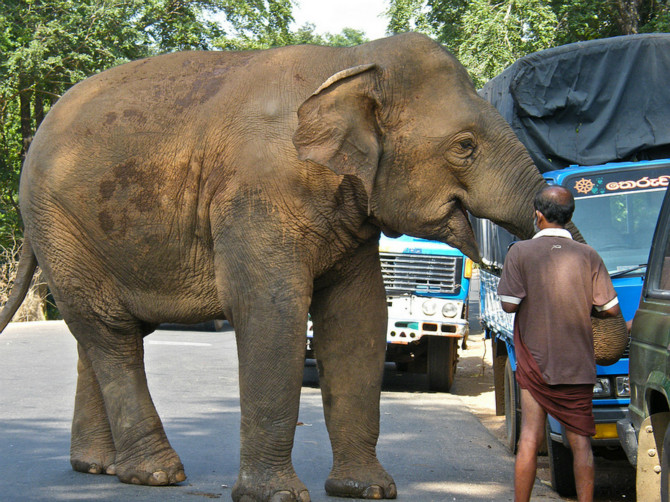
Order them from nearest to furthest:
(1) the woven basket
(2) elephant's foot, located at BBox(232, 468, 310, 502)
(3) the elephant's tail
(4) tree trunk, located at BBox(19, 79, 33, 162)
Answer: (1) the woven basket
(2) elephant's foot, located at BBox(232, 468, 310, 502)
(3) the elephant's tail
(4) tree trunk, located at BBox(19, 79, 33, 162)

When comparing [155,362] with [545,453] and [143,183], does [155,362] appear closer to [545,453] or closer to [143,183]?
[545,453]

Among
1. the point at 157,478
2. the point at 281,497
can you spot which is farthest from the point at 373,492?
the point at 157,478

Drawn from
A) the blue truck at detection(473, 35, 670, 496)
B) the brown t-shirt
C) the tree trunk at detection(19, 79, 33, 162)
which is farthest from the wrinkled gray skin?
the tree trunk at detection(19, 79, 33, 162)

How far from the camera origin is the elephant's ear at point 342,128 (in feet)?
18.7

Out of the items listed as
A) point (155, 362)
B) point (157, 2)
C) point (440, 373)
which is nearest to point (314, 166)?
point (440, 373)

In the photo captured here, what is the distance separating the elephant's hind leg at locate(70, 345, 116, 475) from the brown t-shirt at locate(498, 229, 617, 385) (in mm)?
3192

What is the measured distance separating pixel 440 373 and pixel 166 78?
7.37 metres

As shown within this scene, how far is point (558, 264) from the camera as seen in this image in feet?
17.6

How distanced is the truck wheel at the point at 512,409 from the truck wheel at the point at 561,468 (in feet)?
4.69

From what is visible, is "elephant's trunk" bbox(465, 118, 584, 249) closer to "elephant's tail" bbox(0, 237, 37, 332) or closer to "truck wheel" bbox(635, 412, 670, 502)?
"truck wheel" bbox(635, 412, 670, 502)

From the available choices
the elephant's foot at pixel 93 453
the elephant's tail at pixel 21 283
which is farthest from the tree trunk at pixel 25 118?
the elephant's foot at pixel 93 453

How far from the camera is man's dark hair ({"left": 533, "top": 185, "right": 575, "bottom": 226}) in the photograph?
541 cm

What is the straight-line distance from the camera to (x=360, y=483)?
21.0ft

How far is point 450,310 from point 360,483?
6.37 metres
